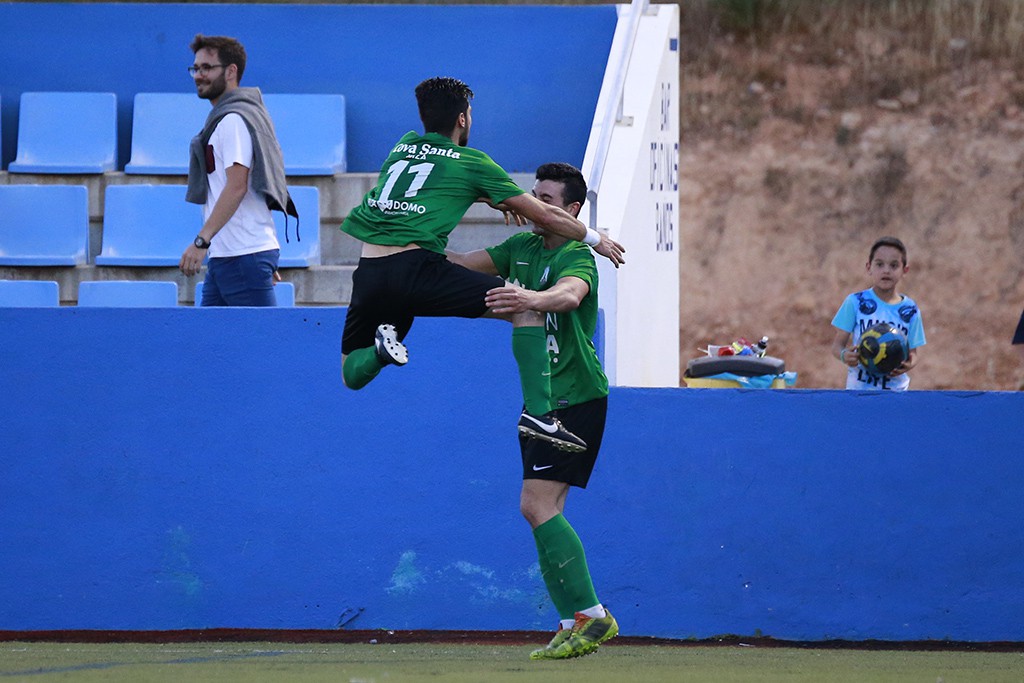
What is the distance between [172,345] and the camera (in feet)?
25.5

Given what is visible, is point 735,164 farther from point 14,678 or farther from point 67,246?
point 14,678

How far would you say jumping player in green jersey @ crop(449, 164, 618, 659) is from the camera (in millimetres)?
5754

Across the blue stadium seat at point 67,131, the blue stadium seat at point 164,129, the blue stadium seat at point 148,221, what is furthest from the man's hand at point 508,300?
the blue stadium seat at point 67,131

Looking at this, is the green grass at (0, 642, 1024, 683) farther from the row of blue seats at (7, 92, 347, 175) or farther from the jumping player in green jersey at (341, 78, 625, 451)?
the row of blue seats at (7, 92, 347, 175)

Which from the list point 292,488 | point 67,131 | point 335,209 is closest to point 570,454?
point 292,488

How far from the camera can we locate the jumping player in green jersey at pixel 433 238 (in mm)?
5727

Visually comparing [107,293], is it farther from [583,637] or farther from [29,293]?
[583,637]

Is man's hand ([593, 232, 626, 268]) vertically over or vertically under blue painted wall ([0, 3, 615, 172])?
under

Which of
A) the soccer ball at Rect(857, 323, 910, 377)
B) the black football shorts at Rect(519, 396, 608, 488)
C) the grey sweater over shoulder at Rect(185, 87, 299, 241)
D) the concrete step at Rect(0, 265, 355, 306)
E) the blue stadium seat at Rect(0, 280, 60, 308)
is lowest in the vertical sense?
the black football shorts at Rect(519, 396, 608, 488)

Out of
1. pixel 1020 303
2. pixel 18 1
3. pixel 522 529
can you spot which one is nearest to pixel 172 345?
pixel 522 529

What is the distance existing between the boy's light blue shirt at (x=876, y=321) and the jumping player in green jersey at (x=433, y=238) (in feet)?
9.80

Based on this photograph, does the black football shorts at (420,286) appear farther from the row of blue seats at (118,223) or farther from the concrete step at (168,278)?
the row of blue seats at (118,223)

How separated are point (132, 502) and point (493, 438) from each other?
A: 73.3 inches

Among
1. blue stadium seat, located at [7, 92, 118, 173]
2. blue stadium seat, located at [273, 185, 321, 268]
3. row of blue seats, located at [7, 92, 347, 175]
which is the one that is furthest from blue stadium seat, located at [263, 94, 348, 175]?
blue stadium seat, located at [7, 92, 118, 173]
